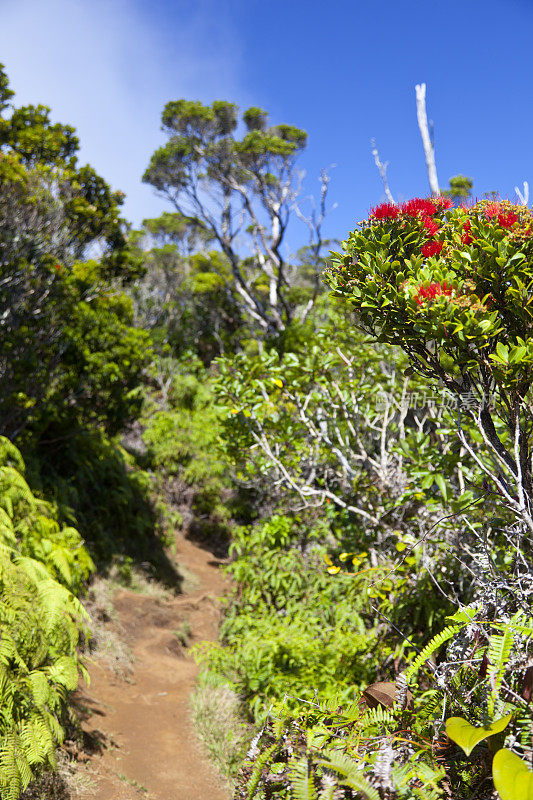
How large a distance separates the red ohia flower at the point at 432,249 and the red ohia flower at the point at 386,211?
205mm

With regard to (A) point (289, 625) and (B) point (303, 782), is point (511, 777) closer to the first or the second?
(B) point (303, 782)

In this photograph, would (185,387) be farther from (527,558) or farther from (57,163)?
(527,558)

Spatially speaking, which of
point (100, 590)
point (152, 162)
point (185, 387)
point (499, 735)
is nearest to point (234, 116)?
point (152, 162)

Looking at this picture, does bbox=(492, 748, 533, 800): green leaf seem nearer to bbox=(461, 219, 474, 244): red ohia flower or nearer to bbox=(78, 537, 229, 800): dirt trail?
bbox=(461, 219, 474, 244): red ohia flower

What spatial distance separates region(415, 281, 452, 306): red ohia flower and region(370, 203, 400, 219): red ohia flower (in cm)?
42

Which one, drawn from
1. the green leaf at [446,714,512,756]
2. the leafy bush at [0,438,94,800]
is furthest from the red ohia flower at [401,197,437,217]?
the leafy bush at [0,438,94,800]

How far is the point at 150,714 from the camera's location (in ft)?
15.9

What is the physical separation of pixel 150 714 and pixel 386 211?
492 centimetres

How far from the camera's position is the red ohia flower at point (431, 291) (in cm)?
197

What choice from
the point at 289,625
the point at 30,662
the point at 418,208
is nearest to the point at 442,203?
the point at 418,208

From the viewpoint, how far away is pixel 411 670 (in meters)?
1.95

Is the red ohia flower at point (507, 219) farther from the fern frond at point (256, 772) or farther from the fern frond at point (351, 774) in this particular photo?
the fern frond at point (256, 772)

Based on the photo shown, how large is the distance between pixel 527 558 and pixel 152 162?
1424 centimetres

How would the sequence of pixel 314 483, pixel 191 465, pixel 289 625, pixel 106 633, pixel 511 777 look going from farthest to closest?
pixel 191 465 < pixel 314 483 < pixel 106 633 < pixel 289 625 < pixel 511 777
